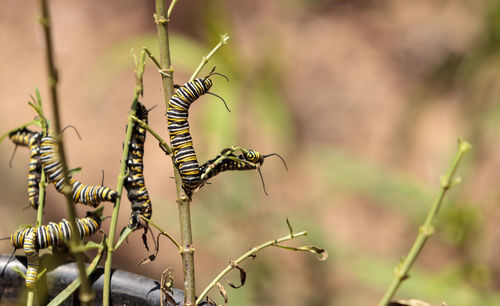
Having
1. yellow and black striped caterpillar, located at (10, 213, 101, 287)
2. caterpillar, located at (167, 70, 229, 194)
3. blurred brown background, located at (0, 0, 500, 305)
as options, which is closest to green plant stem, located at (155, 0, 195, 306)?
caterpillar, located at (167, 70, 229, 194)

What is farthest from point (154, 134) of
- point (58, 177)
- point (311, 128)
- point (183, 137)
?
point (311, 128)

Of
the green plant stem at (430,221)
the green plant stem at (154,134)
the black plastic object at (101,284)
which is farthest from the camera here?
the black plastic object at (101,284)

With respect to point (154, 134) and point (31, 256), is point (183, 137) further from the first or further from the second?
point (31, 256)

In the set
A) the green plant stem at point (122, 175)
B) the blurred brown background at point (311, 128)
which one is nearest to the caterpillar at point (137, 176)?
the green plant stem at point (122, 175)

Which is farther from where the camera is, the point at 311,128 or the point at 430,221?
the point at 311,128

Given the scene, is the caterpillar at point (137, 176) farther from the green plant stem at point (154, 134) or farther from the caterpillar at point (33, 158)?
the caterpillar at point (33, 158)

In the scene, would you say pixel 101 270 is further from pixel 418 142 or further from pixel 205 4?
pixel 418 142

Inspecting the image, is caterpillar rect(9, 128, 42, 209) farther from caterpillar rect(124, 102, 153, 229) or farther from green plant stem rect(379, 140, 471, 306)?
green plant stem rect(379, 140, 471, 306)
